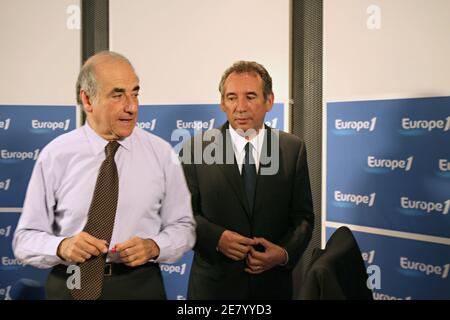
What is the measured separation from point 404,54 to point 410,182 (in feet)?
2.18

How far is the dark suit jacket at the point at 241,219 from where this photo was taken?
269 cm

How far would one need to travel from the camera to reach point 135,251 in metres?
2.22

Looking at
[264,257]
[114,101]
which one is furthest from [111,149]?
[264,257]

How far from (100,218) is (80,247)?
7.0 inches

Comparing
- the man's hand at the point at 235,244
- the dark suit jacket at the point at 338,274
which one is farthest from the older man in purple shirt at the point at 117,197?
the dark suit jacket at the point at 338,274

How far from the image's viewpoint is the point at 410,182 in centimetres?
285

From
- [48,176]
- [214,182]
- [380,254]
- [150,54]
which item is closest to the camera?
[48,176]

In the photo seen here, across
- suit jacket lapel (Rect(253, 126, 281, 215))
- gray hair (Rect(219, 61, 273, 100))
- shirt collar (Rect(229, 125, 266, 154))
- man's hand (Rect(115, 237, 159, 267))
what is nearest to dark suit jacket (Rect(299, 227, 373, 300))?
man's hand (Rect(115, 237, 159, 267))

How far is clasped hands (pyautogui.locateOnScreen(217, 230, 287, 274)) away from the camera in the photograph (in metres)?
2.66

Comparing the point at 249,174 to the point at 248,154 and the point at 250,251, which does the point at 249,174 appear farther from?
the point at 250,251

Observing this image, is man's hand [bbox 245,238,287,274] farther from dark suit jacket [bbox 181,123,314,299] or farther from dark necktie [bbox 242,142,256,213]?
dark necktie [bbox 242,142,256,213]

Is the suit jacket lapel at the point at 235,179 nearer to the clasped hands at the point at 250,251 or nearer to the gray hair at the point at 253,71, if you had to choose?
the clasped hands at the point at 250,251

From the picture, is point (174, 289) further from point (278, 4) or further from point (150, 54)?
point (278, 4)

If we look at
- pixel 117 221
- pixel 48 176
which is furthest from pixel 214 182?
pixel 48 176
